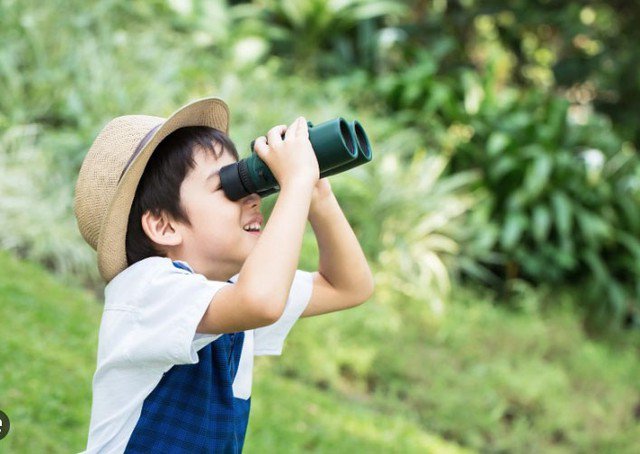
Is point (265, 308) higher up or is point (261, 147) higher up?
point (261, 147)

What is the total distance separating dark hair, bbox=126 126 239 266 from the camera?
6.24 ft

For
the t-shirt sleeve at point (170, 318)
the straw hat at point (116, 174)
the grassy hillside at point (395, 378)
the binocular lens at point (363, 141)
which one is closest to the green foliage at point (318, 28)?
the grassy hillside at point (395, 378)

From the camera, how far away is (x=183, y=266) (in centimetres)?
A: 188

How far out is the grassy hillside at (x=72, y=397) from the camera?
3.35 meters

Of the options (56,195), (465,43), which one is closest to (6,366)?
(56,195)

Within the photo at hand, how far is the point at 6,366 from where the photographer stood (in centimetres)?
361

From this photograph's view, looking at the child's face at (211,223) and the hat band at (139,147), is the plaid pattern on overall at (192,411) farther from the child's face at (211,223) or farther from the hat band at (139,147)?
the hat band at (139,147)

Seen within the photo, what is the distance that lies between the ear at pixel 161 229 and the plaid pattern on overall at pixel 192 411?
0.06 meters

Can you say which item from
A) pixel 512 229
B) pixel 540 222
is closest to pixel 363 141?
pixel 512 229

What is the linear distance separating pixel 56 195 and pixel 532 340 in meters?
3.18

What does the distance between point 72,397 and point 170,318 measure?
2019 mm

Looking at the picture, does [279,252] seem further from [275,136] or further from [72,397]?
[72,397]

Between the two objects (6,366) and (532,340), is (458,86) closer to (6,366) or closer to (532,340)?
(532,340)

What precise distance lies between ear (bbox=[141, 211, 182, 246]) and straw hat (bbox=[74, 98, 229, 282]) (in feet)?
0.16
